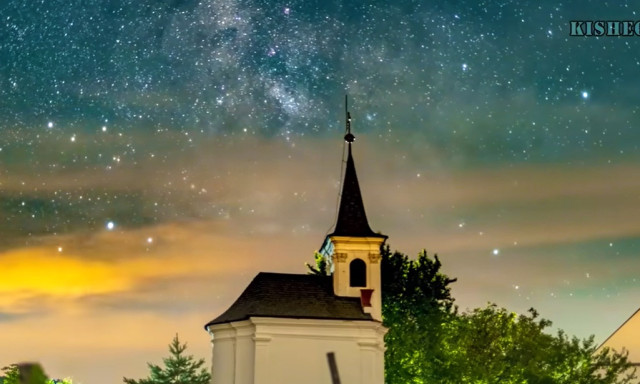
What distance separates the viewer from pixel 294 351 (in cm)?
3891

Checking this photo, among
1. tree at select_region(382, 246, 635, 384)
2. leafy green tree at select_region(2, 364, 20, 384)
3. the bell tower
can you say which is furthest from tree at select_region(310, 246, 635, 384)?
leafy green tree at select_region(2, 364, 20, 384)

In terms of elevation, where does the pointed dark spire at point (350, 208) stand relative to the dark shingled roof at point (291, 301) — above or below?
above

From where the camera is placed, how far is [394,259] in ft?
185

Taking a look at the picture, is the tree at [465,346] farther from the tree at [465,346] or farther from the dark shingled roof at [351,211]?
the dark shingled roof at [351,211]

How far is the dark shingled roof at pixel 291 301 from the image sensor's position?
131 ft

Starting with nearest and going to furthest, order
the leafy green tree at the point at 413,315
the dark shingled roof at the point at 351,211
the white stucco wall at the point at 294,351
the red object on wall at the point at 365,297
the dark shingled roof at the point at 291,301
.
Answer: the white stucco wall at the point at 294,351
the dark shingled roof at the point at 291,301
the red object on wall at the point at 365,297
the dark shingled roof at the point at 351,211
the leafy green tree at the point at 413,315

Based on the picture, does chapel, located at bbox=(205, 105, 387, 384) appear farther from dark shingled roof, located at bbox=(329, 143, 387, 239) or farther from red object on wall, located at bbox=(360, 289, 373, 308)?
dark shingled roof, located at bbox=(329, 143, 387, 239)

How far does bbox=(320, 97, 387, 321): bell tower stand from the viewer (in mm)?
42594

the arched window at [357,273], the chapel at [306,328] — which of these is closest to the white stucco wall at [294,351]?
the chapel at [306,328]

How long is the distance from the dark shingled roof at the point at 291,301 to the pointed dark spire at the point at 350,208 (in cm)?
365

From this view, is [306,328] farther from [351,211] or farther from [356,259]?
[351,211]

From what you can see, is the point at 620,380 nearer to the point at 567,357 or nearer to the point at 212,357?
the point at 567,357

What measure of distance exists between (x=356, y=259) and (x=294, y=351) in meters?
7.34

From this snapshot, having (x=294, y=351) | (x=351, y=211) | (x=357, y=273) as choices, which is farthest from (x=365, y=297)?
(x=351, y=211)
